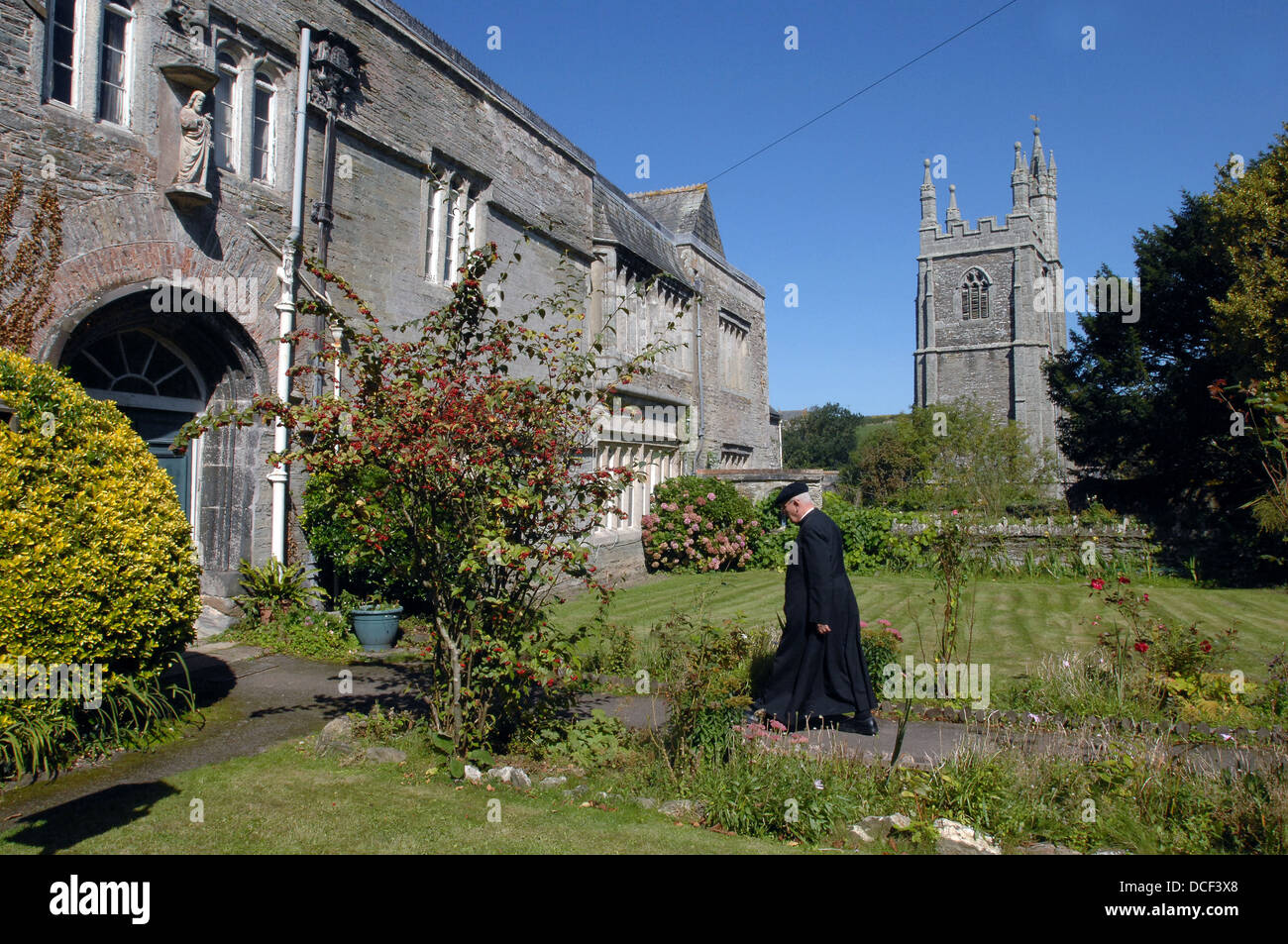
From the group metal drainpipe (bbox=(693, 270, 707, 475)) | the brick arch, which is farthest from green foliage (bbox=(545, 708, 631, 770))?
metal drainpipe (bbox=(693, 270, 707, 475))

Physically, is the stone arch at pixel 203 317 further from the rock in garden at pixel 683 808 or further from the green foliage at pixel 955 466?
the green foliage at pixel 955 466

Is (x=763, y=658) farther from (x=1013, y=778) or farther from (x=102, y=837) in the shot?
(x=102, y=837)

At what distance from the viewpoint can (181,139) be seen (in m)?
8.57

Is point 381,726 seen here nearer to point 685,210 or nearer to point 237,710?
point 237,710

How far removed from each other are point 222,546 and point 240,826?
19.9ft

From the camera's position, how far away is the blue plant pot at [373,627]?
364 inches

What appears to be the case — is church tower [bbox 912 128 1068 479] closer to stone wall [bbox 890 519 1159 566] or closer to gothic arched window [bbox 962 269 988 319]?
gothic arched window [bbox 962 269 988 319]

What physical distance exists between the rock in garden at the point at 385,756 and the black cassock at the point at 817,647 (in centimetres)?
289

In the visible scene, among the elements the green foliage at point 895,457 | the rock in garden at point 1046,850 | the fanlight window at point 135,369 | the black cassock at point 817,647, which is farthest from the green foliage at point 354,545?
the green foliage at point 895,457

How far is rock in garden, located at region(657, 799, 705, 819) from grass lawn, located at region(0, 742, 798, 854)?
0.08 meters

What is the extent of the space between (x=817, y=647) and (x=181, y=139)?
26.8ft

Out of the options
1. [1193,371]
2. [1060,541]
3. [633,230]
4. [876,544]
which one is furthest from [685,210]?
[1193,371]

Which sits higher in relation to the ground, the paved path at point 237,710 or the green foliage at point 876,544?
the green foliage at point 876,544
